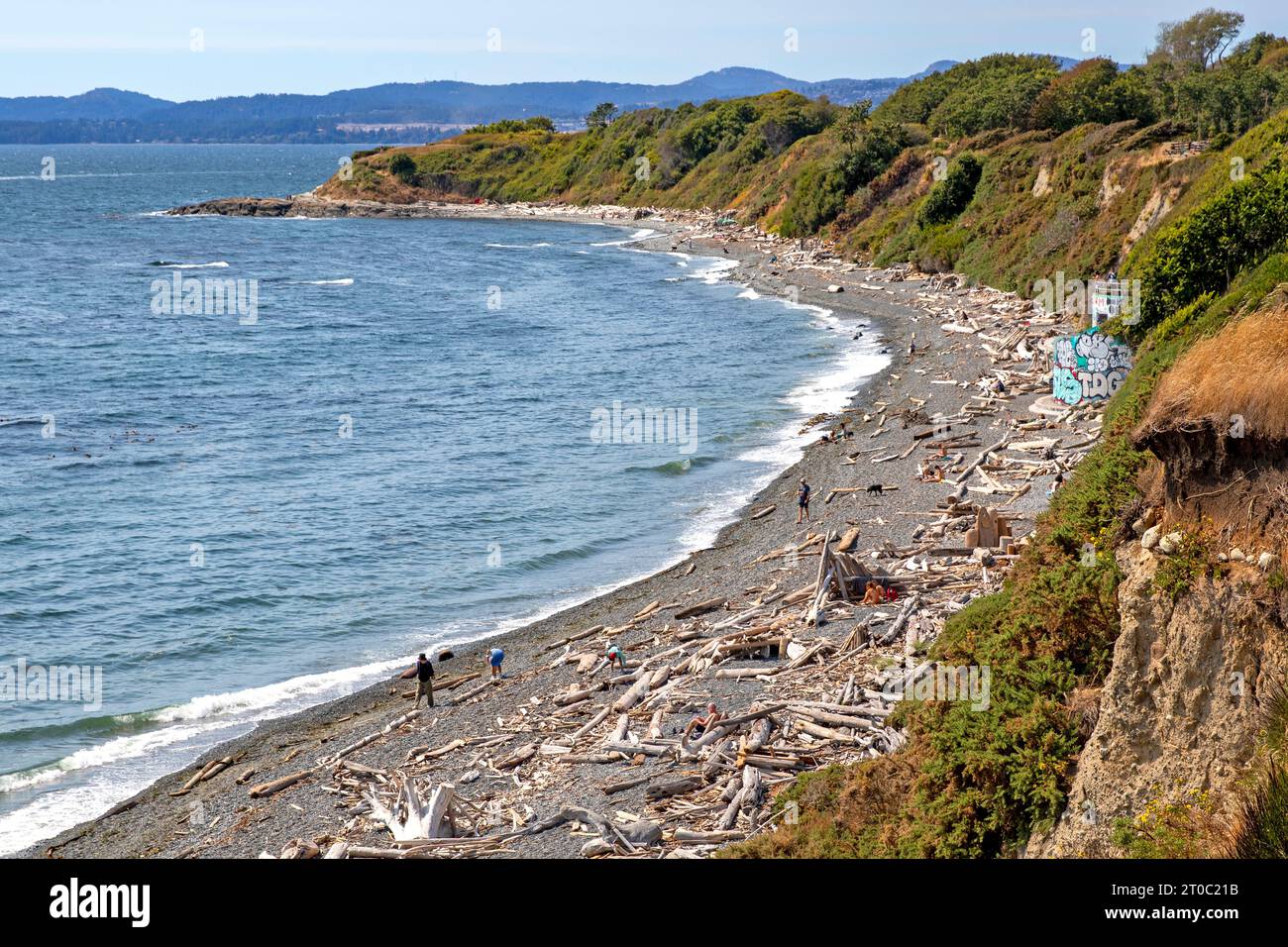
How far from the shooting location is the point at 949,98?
10612 centimetres

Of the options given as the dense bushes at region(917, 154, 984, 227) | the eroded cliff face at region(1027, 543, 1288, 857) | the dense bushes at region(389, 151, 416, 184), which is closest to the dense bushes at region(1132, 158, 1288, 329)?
the eroded cliff face at region(1027, 543, 1288, 857)

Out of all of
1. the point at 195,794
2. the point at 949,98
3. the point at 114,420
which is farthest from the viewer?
the point at 949,98

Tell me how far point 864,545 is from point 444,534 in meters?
13.7

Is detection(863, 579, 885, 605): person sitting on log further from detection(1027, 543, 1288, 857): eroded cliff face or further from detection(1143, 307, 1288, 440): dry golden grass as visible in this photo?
detection(1027, 543, 1288, 857): eroded cliff face

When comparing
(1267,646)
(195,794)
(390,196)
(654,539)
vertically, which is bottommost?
(195,794)

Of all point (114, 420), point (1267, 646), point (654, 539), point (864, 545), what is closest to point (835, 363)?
point (654, 539)

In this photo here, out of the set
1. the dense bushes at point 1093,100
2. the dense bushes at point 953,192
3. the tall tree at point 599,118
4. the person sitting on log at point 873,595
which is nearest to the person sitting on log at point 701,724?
the person sitting on log at point 873,595

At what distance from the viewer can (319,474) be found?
1646 inches

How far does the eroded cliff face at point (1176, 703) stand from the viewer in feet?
38.7

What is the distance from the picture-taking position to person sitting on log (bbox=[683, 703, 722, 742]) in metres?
18.9

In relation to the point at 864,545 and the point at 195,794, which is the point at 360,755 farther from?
the point at 864,545

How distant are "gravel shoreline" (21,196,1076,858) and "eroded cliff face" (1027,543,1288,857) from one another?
6.87 metres

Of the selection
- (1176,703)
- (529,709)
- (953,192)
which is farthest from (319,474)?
(953,192)

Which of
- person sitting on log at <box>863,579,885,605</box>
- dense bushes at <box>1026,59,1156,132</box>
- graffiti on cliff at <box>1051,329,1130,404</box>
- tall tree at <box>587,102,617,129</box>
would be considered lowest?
person sitting on log at <box>863,579,885,605</box>
